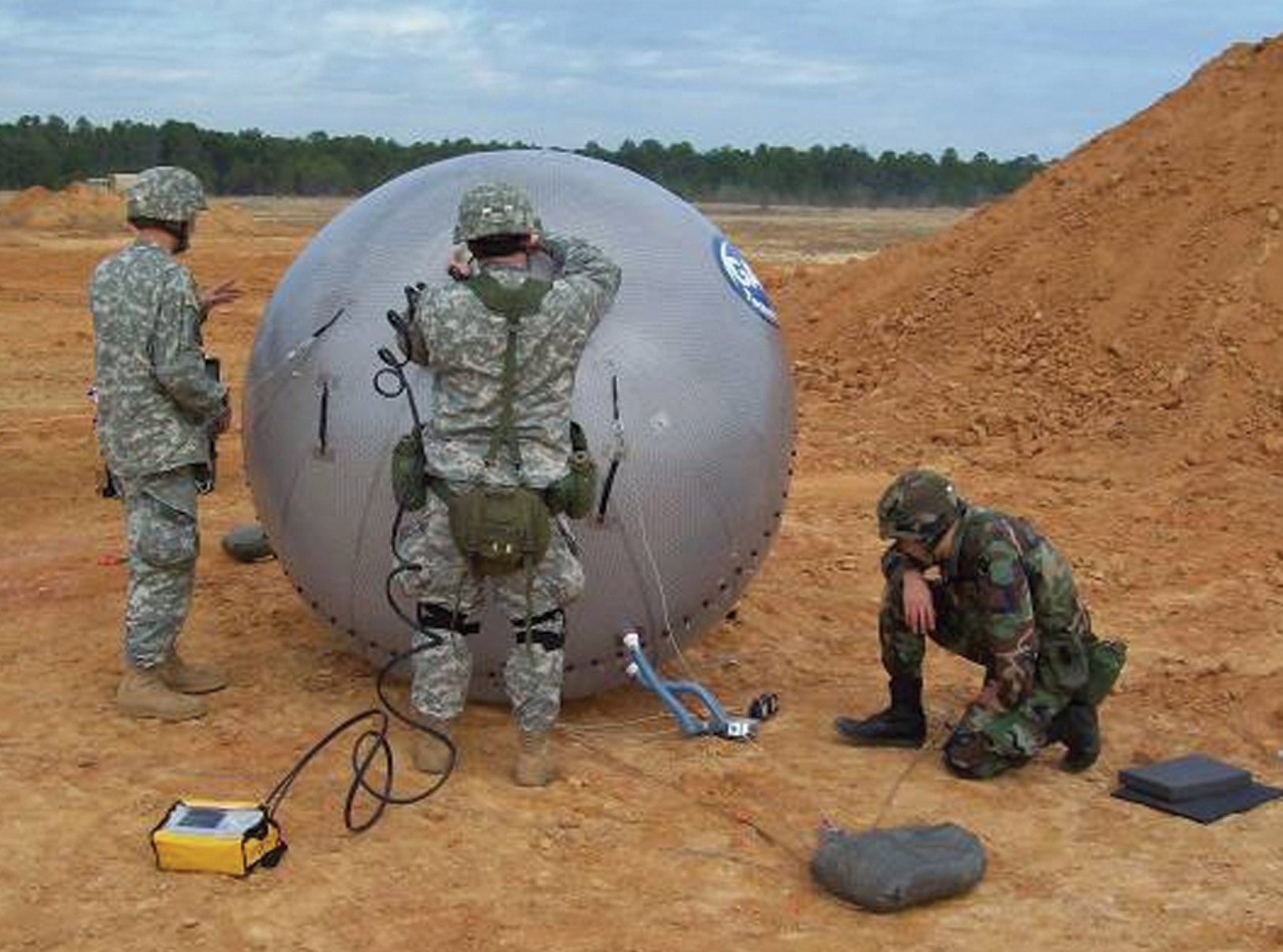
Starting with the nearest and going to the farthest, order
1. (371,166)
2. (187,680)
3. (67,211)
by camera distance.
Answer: (187,680), (67,211), (371,166)

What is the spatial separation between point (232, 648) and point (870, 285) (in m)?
9.21

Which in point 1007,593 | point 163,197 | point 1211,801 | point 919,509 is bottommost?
point 1211,801

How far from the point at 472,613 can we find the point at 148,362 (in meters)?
1.43

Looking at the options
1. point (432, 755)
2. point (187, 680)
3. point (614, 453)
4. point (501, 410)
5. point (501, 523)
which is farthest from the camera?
point (187, 680)

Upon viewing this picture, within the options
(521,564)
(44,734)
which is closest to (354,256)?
(521,564)

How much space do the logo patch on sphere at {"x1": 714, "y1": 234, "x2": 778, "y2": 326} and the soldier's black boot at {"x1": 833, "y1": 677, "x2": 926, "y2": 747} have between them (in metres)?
1.42

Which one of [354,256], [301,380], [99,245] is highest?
[354,256]

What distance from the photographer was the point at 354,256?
580 cm

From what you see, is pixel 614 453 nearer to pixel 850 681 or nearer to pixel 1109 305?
pixel 850 681

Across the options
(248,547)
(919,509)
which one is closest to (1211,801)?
(919,509)

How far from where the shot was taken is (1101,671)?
5.95 m

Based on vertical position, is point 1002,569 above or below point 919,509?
below

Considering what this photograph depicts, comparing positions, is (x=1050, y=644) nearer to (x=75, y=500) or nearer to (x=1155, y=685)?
(x=1155, y=685)

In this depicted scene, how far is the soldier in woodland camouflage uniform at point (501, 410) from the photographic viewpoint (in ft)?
16.7
